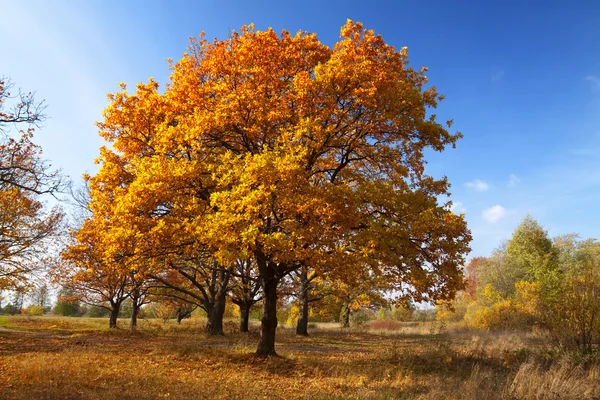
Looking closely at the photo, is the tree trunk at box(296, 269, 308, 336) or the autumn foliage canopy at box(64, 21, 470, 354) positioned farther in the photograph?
the tree trunk at box(296, 269, 308, 336)

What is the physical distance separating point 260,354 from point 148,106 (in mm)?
10312

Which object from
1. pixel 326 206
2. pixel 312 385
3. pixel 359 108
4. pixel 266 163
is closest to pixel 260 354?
pixel 312 385

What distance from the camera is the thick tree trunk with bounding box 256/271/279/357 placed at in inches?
534

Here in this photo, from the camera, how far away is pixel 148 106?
13.4m

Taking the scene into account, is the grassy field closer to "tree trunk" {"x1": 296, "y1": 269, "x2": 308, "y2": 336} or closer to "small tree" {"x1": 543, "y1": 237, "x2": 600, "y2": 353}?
"small tree" {"x1": 543, "y1": 237, "x2": 600, "y2": 353}

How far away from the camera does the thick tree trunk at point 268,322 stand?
1357 cm

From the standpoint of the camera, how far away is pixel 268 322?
13828mm

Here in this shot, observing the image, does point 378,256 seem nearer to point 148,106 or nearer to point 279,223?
point 279,223

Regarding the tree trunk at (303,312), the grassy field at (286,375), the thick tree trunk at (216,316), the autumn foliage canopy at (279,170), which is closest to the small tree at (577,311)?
the grassy field at (286,375)

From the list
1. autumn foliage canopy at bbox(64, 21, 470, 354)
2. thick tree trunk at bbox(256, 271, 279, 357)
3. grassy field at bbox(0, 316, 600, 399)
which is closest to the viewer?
grassy field at bbox(0, 316, 600, 399)

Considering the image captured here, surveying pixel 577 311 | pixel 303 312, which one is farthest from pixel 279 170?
pixel 303 312

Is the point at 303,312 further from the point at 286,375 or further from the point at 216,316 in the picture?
the point at 286,375

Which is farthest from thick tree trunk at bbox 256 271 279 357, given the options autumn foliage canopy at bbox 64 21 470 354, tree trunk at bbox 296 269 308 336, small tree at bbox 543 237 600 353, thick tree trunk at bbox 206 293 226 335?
tree trunk at bbox 296 269 308 336

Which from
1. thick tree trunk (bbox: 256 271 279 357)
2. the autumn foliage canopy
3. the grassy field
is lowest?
the grassy field
